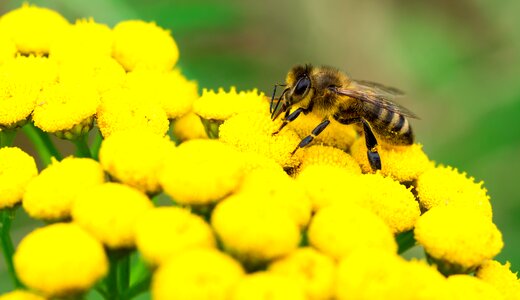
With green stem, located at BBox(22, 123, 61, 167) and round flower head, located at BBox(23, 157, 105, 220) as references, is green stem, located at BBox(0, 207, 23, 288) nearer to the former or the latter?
round flower head, located at BBox(23, 157, 105, 220)

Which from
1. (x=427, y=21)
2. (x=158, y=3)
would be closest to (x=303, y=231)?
(x=158, y=3)

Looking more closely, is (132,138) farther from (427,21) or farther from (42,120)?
(427,21)

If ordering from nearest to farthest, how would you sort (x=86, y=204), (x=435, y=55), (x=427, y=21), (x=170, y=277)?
(x=170, y=277), (x=86, y=204), (x=435, y=55), (x=427, y=21)

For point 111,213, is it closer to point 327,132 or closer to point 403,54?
point 327,132

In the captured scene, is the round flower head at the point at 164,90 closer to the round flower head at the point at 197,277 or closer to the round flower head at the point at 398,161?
the round flower head at the point at 398,161

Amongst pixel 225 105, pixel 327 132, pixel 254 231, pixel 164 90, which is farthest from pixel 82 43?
pixel 254 231

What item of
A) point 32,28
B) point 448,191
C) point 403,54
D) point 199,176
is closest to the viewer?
point 199,176

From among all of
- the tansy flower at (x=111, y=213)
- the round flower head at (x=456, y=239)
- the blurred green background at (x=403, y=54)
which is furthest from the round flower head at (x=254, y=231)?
the blurred green background at (x=403, y=54)
